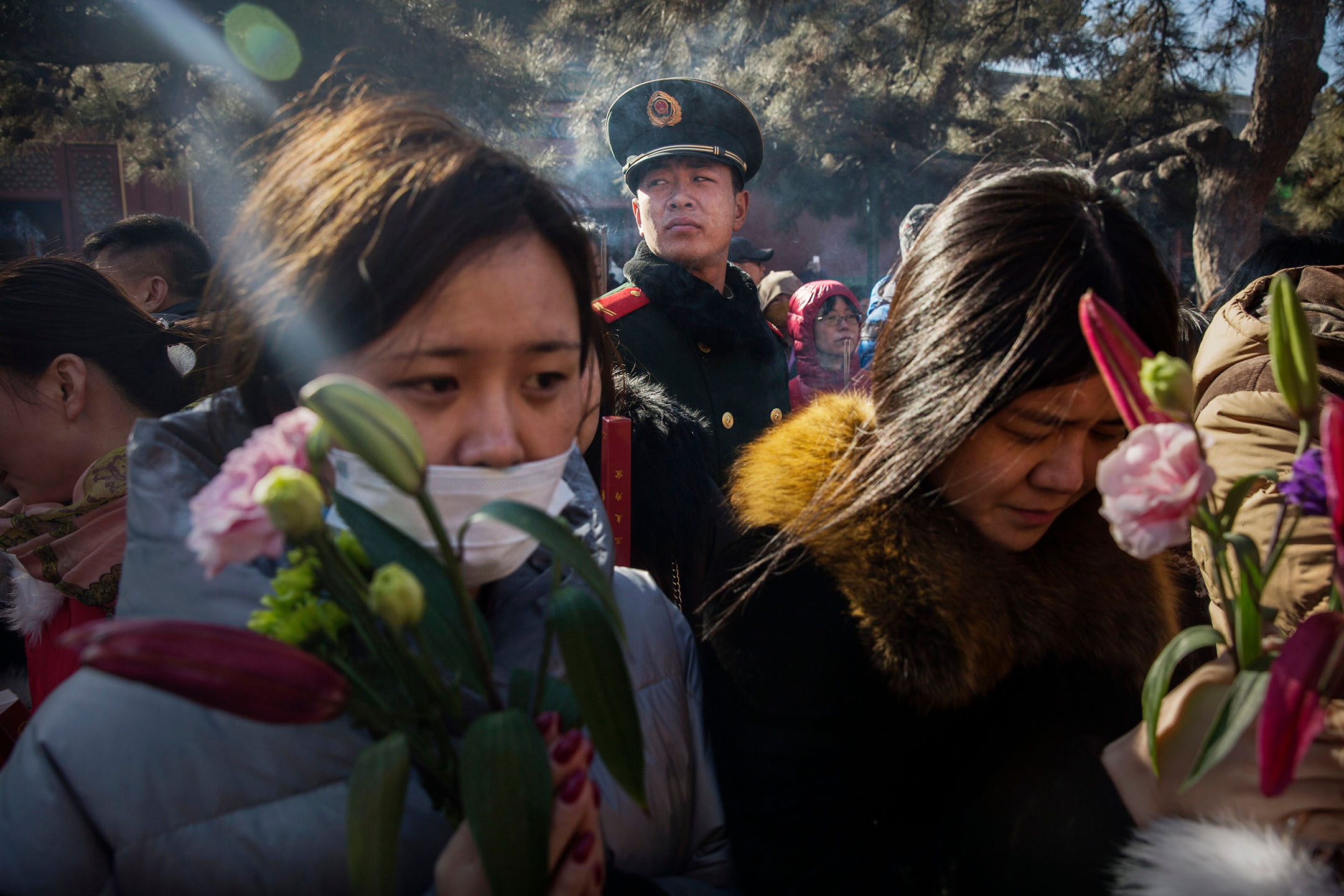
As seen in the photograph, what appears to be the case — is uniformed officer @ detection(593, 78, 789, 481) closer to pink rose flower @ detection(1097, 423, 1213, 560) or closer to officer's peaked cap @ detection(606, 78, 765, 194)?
officer's peaked cap @ detection(606, 78, 765, 194)

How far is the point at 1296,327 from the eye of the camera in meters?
0.78

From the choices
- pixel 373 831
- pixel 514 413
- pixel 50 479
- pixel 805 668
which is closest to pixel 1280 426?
pixel 805 668

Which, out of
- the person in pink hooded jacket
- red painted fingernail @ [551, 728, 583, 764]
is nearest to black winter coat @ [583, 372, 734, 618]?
red painted fingernail @ [551, 728, 583, 764]

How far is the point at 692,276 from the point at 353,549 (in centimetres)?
227

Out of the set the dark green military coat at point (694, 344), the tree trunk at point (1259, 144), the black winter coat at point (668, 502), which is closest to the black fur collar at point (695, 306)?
the dark green military coat at point (694, 344)

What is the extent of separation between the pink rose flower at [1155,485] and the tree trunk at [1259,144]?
22.4 ft

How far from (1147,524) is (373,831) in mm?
690

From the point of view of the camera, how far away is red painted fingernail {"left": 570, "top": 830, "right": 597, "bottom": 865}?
2.60ft

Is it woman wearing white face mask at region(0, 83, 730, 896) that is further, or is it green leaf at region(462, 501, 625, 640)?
woman wearing white face mask at region(0, 83, 730, 896)

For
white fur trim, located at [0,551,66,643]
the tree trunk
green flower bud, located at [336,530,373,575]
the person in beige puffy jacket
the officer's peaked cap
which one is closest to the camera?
green flower bud, located at [336,530,373,575]

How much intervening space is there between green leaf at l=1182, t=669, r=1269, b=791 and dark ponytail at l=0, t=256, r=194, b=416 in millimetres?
2093

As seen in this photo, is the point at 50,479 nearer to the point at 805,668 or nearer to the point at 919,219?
the point at 805,668

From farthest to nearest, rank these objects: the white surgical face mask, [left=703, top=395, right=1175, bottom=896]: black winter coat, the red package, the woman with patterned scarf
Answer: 1. the red package
2. the woman with patterned scarf
3. [left=703, top=395, right=1175, bottom=896]: black winter coat
4. the white surgical face mask

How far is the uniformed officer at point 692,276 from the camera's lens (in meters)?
2.90
